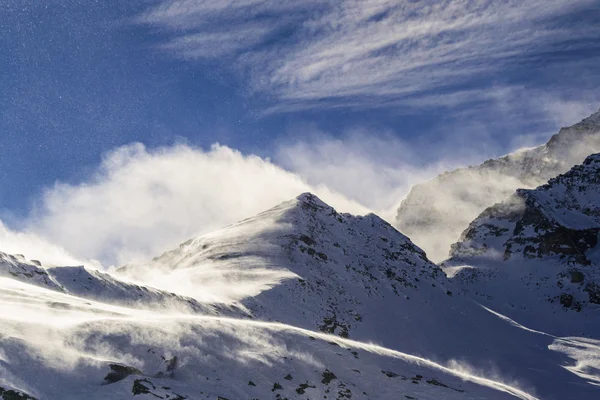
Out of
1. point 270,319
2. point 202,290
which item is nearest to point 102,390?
point 270,319

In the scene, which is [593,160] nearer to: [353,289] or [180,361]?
[353,289]

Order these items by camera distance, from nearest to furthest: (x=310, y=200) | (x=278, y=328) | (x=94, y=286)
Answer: (x=278, y=328) < (x=94, y=286) < (x=310, y=200)

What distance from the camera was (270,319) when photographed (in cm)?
5994

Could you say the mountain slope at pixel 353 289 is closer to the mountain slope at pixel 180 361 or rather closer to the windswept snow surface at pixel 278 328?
the windswept snow surface at pixel 278 328

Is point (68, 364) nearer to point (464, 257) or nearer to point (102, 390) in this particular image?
point (102, 390)

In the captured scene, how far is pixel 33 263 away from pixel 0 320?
21448 millimetres

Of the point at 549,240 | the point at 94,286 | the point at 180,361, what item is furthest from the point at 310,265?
the point at 549,240

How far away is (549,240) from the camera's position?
14975 cm

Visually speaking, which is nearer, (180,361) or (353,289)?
(180,361)

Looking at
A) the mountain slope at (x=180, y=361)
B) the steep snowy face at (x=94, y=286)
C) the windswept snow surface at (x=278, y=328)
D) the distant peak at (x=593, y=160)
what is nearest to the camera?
the mountain slope at (x=180, y=361)

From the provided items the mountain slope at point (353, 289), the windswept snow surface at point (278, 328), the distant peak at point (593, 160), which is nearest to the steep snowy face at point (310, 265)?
→ the mountain slope at point (353, 289)

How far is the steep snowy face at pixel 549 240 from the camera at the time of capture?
129375 millimetres

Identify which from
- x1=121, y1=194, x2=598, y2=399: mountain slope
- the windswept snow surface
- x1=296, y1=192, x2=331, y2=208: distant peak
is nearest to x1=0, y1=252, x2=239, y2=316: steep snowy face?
the windswept snow surface

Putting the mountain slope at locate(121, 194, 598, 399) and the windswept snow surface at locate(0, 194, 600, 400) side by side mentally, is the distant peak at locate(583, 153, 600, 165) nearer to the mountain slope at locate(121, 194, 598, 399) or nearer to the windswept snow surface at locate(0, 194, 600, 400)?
the mountain slope at locate(121, 194, 598, 399)
